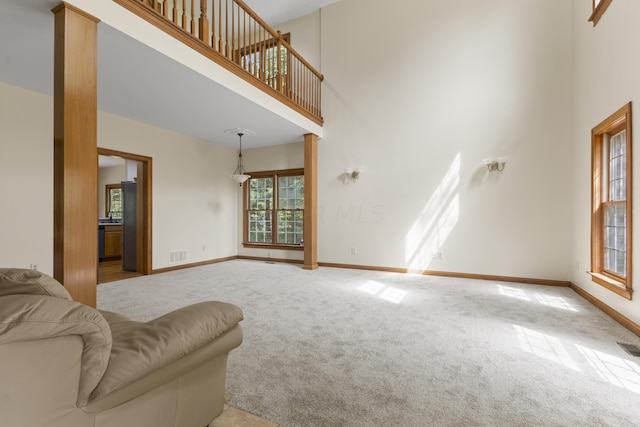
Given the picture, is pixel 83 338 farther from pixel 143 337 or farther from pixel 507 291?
pixel 507 291

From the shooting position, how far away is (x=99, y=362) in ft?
2.92

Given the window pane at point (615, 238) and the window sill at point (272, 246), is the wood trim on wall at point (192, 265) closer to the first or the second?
the window sill at point (272, 246)

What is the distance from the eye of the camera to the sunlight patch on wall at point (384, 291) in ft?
12.2

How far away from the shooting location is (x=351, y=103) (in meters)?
5.78

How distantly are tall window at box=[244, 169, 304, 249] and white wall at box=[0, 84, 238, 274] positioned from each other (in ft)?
1.43

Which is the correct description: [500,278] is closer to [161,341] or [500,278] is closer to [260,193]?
[161,341]

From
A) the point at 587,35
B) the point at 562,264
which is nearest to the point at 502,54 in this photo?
the point at 587,35

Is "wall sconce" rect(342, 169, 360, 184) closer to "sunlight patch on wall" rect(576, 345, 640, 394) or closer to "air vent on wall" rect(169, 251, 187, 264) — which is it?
"air vent on wall" rect(169, 251, 187, 264)

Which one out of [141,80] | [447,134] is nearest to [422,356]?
[447,134]

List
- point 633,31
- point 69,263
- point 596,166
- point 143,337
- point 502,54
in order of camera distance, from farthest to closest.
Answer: point 502,54, point 596,166, point 633,31, point 69,263, point 143,337

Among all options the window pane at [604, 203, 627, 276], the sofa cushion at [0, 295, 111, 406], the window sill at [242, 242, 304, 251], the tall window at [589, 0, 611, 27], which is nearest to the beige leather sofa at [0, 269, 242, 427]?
the sofa cushion at [0, 295, 111, 406]

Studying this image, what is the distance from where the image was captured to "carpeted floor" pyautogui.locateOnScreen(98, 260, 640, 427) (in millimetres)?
1568

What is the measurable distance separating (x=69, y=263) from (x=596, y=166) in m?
5.47

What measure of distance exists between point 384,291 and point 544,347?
1.94 metres
